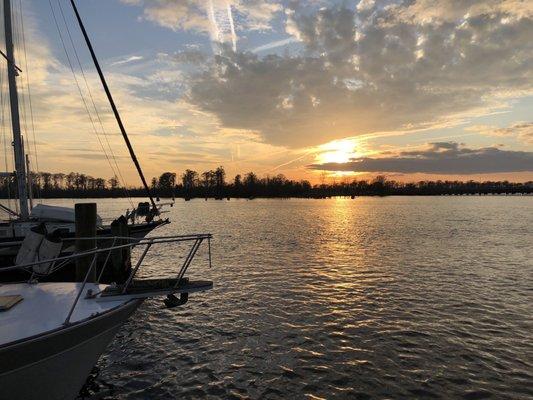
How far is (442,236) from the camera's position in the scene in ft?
143

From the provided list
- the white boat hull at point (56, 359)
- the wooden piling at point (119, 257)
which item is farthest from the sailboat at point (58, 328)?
the wooden piling at point (119, 257)

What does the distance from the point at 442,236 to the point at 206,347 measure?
3822 cm

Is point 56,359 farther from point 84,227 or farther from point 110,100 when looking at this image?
point 110,100

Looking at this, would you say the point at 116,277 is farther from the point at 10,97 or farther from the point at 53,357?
the point at 53,357

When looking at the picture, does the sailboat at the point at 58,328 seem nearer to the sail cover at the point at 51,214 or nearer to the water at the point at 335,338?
the water at the point at 335,338

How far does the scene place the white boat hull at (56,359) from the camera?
20.7ft

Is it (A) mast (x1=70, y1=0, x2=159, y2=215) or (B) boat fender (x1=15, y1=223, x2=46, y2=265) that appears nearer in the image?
(B) boat fender (x1=15, y1=223, x2=46, y2=265)

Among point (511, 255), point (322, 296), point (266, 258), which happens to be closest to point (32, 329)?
point (322, 296)

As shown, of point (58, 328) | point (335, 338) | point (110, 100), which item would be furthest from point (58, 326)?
point (110, 100)

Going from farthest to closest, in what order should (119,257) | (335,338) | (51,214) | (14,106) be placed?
(51,214), (14,106), (119,257), (335,338)

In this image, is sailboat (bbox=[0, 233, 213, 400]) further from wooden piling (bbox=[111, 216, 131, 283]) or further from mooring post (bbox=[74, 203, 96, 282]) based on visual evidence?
wooden piling (bbox=[111, 216, 131, 283])

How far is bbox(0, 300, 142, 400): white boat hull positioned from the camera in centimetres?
630

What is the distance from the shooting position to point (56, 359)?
6.94 metres

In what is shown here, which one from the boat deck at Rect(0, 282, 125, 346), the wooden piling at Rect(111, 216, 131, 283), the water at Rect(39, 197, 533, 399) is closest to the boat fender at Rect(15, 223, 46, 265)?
the boat deck at Rect(0, 282, 125, 346)
